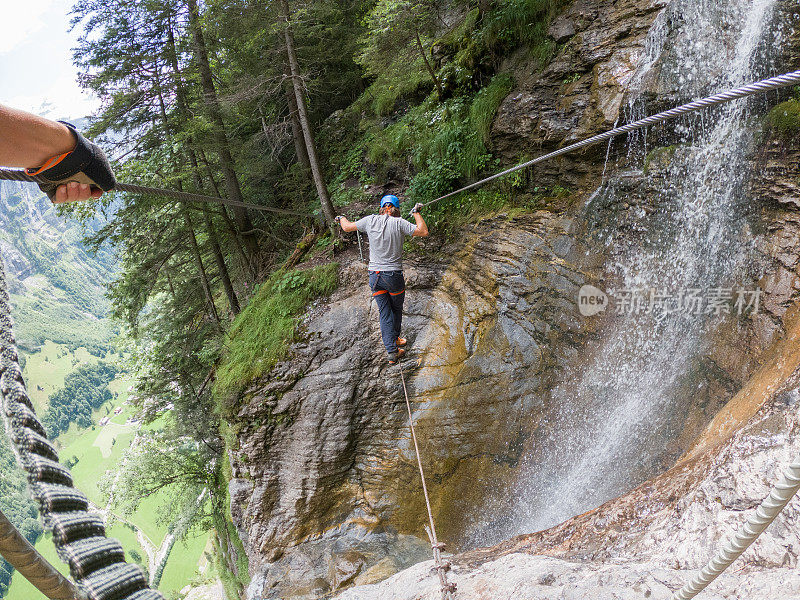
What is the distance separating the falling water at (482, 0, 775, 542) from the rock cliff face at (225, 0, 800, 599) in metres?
0.07

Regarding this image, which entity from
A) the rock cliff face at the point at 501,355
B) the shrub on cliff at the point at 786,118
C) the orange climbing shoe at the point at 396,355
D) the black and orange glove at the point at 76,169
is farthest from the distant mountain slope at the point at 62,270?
the shrub on cliff at the point at 786,118

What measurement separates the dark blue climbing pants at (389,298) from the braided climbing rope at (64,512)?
5.39 m

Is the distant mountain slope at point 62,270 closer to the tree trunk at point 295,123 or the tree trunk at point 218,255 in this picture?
the tree trunk at point 218,255

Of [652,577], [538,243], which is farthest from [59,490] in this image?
[538,243]

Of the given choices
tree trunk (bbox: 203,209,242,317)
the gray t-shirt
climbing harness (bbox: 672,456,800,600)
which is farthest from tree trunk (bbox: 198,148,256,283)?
climbing harness (bbox: 672,456,800,600)

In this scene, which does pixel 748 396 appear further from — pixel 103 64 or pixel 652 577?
pixel 103 64

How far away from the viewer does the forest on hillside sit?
876cm

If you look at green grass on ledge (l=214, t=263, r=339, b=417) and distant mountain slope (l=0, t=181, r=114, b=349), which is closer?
distant mountain slope (l=0, t=181, r=114, b=349)

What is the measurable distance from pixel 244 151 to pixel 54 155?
10905mm

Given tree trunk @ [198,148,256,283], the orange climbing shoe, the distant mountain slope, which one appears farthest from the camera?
tree trunk @ [198,148,256,283]

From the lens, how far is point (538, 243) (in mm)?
7738

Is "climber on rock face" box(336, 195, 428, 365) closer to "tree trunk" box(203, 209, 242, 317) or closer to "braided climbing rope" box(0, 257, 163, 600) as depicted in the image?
"braided climbing rope" box(0, 257, 163, 600)

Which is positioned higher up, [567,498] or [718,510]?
[718,510]

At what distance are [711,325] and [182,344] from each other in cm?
1189
